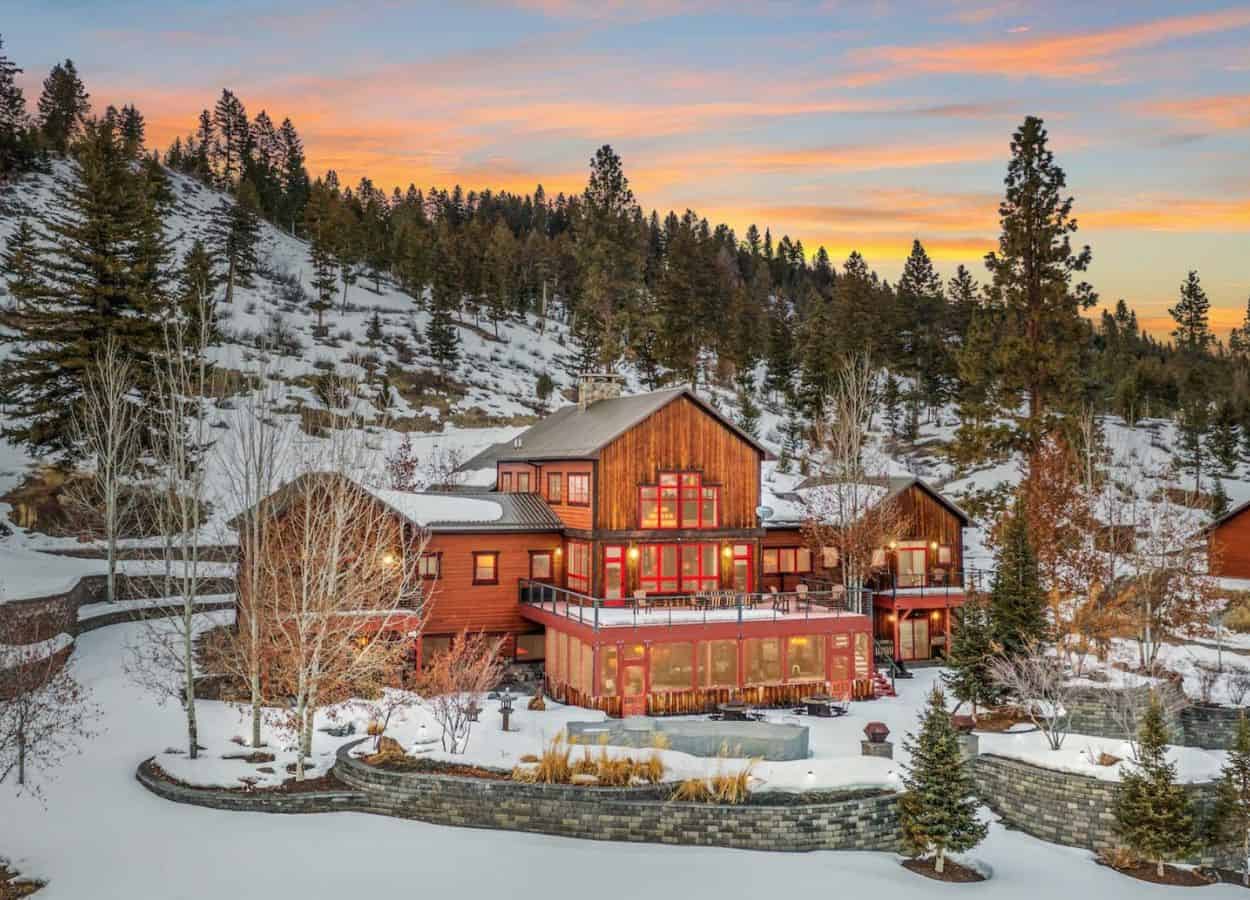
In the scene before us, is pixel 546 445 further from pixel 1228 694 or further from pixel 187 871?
pixel 1228 694

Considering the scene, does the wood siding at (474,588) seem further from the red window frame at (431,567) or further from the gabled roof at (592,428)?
the gabled roof at (592,428)

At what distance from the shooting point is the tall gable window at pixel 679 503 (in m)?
28.5

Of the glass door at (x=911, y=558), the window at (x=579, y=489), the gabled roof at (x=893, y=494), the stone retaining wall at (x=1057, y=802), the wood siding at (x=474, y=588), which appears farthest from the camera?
the glass door at (x=911, y=558)

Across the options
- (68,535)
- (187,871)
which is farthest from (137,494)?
(187,871)

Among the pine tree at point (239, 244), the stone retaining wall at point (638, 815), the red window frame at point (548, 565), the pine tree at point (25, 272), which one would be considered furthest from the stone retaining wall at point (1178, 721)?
the pine tree at point (239, 244)

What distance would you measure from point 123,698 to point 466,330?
6419cm

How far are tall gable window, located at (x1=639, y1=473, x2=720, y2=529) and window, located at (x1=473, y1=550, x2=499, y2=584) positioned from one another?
470cm

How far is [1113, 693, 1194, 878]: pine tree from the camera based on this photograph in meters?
17.1

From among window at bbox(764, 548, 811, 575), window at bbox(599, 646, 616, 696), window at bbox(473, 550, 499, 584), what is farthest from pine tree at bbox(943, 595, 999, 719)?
window at bbox(473, 550, 499, 584)

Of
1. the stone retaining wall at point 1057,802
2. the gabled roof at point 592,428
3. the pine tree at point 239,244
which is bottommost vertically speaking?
the stone retaining wall at point 1057,802

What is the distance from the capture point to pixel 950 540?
3353 cm

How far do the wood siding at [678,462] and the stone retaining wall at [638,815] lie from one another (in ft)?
35.7

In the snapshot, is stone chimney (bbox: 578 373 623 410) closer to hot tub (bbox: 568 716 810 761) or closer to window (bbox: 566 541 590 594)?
window (bbox: 566 541 590 594)

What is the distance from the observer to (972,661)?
966 inches
